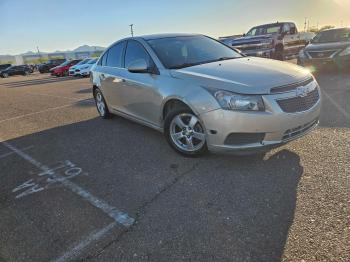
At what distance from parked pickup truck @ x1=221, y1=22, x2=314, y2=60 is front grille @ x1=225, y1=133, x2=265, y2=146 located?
10.1m

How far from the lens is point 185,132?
4.13 m

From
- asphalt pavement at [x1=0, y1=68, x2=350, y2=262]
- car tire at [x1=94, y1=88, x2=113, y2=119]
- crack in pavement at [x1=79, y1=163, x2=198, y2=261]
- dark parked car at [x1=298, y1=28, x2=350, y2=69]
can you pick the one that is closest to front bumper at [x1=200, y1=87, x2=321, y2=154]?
asphalt pavement at [x1=0, y1=68, x2=350, y2=262]

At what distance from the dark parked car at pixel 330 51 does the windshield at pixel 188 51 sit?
6777mm

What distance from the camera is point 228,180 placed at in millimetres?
3521

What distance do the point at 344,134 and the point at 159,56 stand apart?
9.93ft

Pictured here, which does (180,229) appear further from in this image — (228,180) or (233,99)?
(233,99)

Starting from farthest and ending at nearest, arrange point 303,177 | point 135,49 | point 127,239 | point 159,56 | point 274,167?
point 135,49 < point 159,56 < point 274,167 < point 303,177 < point 127,239

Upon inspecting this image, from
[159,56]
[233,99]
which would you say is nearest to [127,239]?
[233,99]

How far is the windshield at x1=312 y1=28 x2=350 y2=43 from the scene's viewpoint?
1104cm

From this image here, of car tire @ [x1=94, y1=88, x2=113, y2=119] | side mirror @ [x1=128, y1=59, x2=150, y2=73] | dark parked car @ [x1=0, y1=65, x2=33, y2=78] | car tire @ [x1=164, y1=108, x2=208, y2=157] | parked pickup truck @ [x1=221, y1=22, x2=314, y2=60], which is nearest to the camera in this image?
car tire @ [x1=164, y1=108, x2=208, y2=157]

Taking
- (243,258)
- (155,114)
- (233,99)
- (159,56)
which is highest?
(159,56)

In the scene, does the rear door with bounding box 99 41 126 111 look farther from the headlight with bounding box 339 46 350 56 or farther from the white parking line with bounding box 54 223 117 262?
the headlight with bounding box 339 46 350 56

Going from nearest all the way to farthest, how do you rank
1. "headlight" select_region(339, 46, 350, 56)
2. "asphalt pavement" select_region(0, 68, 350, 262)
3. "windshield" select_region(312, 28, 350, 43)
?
"asphalt pavement" select_region(0, 68, 350, 262)
"headlight" select_region(339, 46, 350, 56)
"windshield" select_region(312, 28, 350, 43)

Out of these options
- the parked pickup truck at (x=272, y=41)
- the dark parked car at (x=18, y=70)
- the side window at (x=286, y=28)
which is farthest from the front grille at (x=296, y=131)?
the dark parked car at (x=18, y=70)
